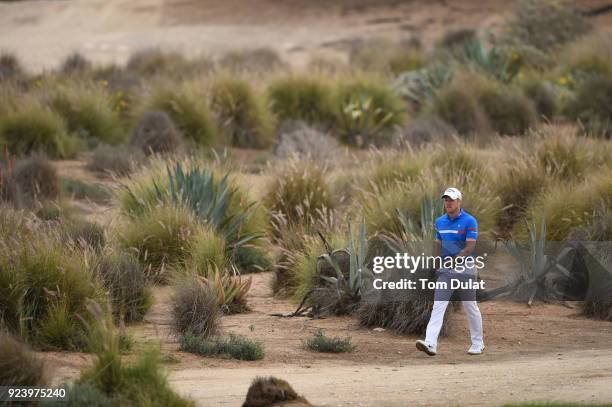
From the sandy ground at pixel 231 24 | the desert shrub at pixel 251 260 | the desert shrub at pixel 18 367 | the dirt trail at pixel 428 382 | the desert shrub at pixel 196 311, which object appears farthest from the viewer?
the sandy ground at pixel 231 24

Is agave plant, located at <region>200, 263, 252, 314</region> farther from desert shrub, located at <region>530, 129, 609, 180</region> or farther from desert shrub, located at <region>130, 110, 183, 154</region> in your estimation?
desert shrub, located at <region>130, 110, 183, 154</region>

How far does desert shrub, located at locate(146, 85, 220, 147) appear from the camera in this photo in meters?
20.8

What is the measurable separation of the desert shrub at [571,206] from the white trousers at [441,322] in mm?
3671

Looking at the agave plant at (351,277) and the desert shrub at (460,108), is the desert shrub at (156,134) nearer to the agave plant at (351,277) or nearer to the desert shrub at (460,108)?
the desert shrub at (460,108)

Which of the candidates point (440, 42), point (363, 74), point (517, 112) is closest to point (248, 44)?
point (440, 42)

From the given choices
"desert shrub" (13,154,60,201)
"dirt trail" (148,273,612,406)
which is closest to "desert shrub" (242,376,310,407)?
"dirt trail" (148,273,612,406)

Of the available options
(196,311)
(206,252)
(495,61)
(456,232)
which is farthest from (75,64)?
(456,232)

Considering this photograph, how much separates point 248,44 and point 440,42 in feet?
26.2

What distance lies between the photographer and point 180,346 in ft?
30.2

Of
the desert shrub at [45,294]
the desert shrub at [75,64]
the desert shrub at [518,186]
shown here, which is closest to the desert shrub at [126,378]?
the desert shrub at [45,294]

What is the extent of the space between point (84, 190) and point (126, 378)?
33.7ft

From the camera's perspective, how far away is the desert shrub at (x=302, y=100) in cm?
2290

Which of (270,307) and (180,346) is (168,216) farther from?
(180,346)

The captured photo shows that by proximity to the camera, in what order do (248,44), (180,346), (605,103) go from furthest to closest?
(248,44), (605,103), (180,346)
